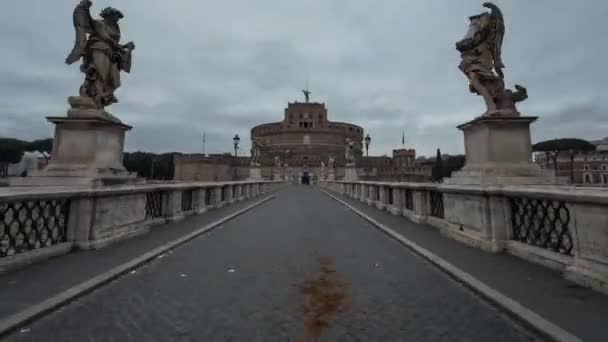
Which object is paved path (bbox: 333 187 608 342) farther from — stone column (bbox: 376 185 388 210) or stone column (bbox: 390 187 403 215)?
stone column (bbox: 376 185 388 210)

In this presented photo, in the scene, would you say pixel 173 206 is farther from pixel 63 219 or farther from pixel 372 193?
pixel 372 193

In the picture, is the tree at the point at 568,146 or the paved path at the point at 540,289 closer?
the paved path at the point at 540,289

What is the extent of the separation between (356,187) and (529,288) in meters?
17.7

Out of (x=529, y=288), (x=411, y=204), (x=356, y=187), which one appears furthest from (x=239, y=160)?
(x=529, y=288)

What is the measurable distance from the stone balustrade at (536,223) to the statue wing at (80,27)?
8.36 m

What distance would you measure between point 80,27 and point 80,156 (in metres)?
2.80

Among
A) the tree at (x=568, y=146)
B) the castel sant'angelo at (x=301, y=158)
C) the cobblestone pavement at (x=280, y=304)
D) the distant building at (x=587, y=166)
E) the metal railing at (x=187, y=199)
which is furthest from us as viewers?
the castel sant'angelo at (x=301, y=158)

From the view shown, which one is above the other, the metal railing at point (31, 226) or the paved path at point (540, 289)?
the metal railing at point (31, 226)

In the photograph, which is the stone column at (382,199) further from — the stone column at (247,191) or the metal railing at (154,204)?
the stone column at (247,191)

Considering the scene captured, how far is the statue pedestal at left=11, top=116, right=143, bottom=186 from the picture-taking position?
568cm

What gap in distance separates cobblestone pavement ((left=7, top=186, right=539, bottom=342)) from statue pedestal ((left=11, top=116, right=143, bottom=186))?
240 cm

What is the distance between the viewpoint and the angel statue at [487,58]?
6441mm

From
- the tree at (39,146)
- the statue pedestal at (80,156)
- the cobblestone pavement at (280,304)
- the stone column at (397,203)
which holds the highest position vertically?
the tree at (39,146)

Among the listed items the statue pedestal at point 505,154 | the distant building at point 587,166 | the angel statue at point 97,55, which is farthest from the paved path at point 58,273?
the distant building at point 587,166
